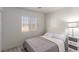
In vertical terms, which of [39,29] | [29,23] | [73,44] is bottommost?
[73,44]

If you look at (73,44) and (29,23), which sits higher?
(29,23)

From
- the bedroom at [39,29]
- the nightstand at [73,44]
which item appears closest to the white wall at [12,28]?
the bedroom at [39,29]

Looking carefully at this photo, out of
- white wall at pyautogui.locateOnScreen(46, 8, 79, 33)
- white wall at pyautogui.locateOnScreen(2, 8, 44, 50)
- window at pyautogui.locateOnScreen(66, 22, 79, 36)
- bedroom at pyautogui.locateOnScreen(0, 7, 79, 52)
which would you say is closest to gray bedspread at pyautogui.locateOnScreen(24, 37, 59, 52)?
bedroom at pyautogui.locateOnScreen(0, 7, 79, 52)

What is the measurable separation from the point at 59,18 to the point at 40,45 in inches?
23.6

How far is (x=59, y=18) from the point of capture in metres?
1.29

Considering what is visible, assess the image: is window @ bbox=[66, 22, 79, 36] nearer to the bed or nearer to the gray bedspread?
the bed

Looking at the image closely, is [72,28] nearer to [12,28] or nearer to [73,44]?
[73,44]

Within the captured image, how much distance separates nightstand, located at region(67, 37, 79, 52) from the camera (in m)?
1.19

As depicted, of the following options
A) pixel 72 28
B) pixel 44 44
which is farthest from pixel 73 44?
pixel 44 44

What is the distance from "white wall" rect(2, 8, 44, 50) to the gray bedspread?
0.12m

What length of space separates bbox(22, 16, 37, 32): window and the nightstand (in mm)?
659

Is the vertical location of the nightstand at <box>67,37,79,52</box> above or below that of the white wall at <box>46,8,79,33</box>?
below

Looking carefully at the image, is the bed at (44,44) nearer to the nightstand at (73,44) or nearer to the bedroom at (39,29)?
the bedroom at (39,29)

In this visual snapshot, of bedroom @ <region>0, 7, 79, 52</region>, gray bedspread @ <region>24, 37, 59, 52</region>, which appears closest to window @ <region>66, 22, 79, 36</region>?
bedroom @ <region>0, 7, 79, 52</region>
